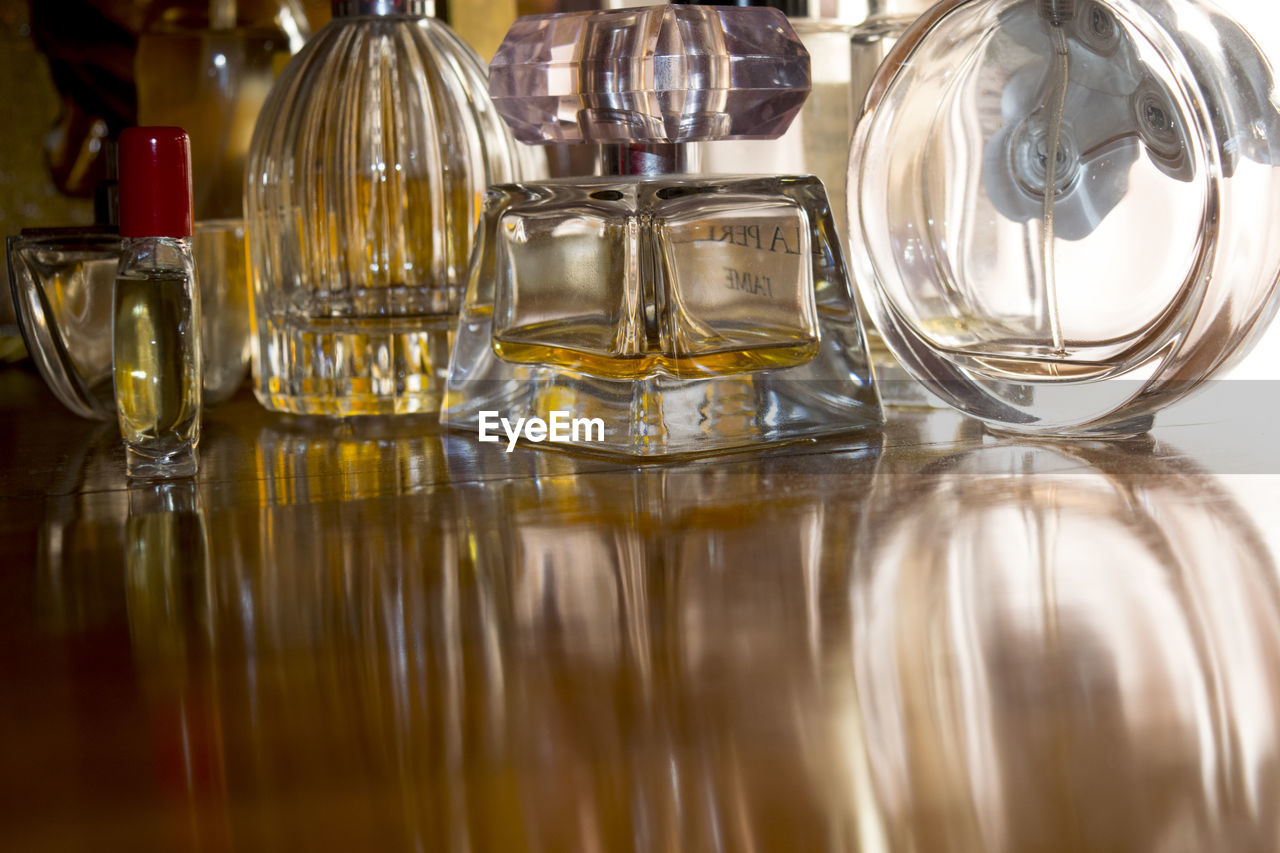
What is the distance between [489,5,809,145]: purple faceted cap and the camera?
72 centimetres

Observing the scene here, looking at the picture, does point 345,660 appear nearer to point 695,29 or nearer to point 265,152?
point 695,29

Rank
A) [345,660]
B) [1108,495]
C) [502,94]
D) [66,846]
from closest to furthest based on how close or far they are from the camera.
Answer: [66,846] → [345,660] → [1108,495] → [502,94]

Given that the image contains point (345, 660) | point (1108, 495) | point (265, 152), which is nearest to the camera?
point (345, 660)

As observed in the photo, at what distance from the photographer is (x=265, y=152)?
2.96ft

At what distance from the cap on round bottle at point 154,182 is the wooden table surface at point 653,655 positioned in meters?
0.13

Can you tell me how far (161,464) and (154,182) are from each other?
0.14 meters

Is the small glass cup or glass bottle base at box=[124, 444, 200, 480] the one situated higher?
the small glass cup

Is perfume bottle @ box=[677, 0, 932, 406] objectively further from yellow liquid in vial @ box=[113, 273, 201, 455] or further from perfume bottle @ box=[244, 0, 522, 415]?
yellow liquid in vial @ box=[113, 273, 201, 455]

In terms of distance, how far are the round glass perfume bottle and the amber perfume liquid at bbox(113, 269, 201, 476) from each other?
37cm

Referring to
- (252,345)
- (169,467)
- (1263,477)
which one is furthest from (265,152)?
(1263,477)

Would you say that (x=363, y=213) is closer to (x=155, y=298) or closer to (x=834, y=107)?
(x=155, y=298)

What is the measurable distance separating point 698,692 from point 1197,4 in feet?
1.55

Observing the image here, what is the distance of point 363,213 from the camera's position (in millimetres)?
889

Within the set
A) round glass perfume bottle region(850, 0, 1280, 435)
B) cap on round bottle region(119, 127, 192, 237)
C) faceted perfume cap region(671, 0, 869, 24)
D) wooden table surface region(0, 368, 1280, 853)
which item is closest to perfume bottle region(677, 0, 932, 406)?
faceted perfume cap region(671, 0, 869, 24)
